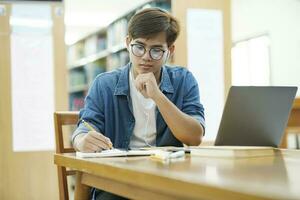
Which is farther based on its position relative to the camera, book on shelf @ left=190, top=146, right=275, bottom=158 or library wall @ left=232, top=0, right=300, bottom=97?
library wall @ left=232, top=0, right=300, bottom=97

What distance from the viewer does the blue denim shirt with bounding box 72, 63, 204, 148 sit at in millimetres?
1655

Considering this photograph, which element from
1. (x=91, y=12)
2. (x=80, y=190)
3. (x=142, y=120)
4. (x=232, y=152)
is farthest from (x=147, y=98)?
(x=91, y=12)

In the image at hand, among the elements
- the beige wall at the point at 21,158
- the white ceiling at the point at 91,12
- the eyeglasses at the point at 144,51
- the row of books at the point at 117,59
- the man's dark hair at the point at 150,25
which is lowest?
the beige wall at the point at 21,158

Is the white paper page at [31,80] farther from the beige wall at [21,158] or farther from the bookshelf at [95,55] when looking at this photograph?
the bookshelf at [95,55]

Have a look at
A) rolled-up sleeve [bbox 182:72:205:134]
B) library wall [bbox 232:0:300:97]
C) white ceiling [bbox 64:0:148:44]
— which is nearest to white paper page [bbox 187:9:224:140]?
rolled-up sleeve [bbox 182:72:205:134]

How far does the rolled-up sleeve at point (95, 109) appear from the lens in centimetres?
163

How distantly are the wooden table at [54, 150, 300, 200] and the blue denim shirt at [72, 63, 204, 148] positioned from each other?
1.29 feet

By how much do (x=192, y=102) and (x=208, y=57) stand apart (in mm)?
1432

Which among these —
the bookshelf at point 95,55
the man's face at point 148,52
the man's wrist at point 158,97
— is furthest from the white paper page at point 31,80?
the man's wrist at point 158,97

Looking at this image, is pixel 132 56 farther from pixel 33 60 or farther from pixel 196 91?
pixel 33 60

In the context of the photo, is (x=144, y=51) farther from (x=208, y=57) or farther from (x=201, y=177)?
(x=208, y=57)

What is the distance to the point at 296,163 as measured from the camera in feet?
3.42

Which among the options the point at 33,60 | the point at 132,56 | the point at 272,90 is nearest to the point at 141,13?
the point at 132,56

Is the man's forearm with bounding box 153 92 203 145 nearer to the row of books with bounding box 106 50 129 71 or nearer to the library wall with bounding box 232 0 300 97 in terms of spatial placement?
the row of books with bounding box 106 50 129 71
